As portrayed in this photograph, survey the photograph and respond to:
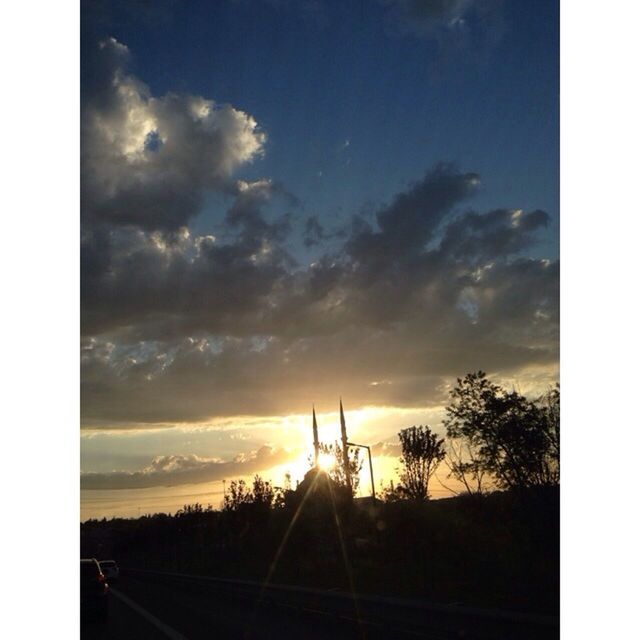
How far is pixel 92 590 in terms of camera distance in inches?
779

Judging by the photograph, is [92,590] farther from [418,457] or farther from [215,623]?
[418,457]

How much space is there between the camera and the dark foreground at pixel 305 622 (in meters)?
16.4

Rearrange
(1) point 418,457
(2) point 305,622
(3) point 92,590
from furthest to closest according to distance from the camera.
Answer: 1. (1) point 418,457
2. (3) point 92,590
3. (2) point 305,622

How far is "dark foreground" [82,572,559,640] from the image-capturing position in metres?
16.4

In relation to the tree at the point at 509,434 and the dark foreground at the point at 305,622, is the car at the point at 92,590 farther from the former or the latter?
the tree at the point at 509,434

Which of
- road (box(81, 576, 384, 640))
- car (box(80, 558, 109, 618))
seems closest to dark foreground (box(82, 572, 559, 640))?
road (box(81, 576, 384, 640))

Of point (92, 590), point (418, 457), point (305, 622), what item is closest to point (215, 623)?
point (305, 622)

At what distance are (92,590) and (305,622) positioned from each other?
5.38 meters

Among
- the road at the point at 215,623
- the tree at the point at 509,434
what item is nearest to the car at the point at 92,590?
the road at the point at 215,623

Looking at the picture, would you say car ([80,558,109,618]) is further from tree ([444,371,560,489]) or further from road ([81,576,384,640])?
tree ([444,371,560,489])
